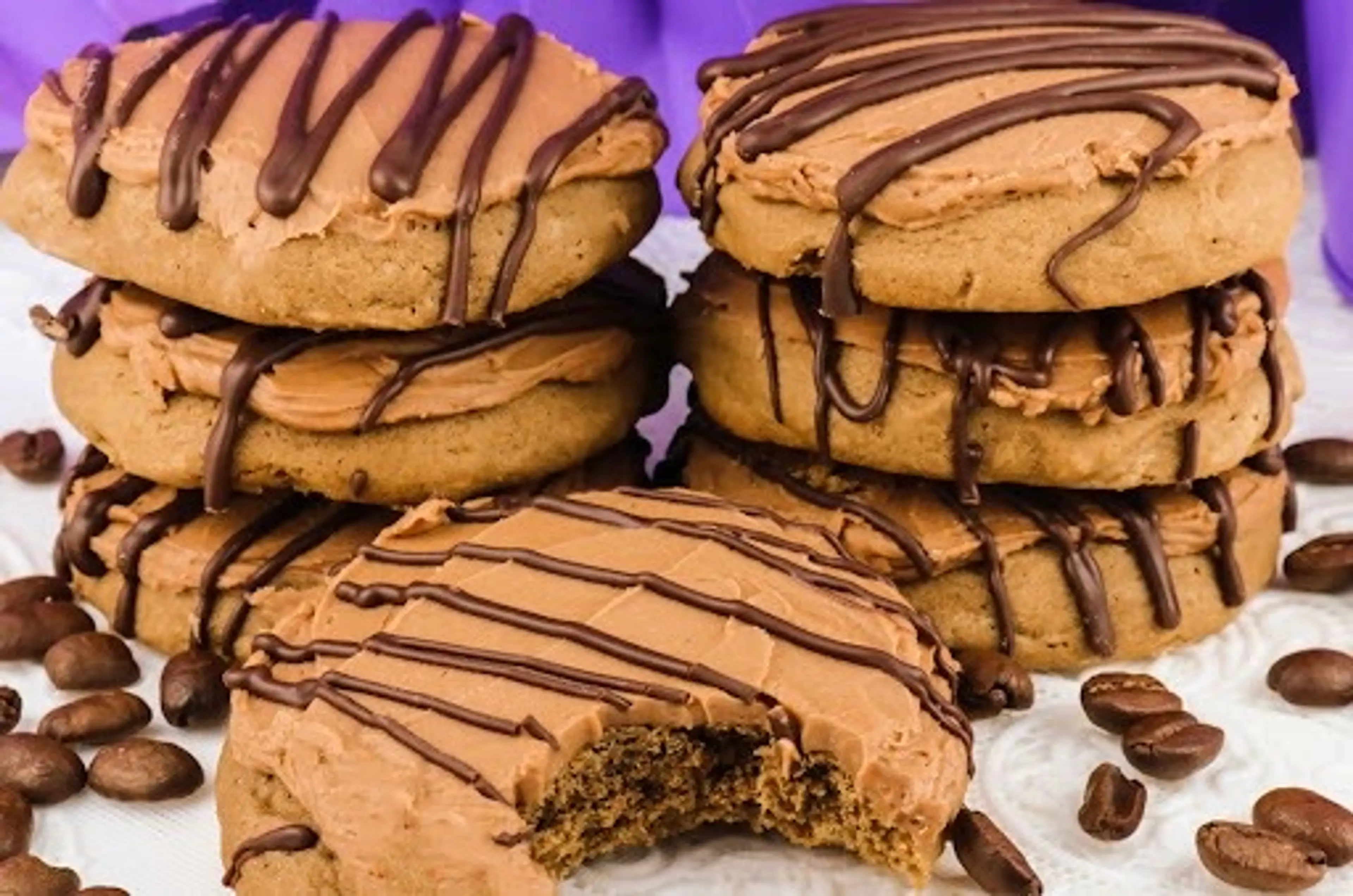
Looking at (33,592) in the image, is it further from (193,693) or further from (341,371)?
(341,371)

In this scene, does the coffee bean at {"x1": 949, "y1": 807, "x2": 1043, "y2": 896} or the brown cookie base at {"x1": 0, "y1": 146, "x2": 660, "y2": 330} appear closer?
the coffee bean at {"x1": 949, "y1": 807, "x2": 1043, "y2": 896}

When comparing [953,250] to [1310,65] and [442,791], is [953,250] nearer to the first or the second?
[442,791]

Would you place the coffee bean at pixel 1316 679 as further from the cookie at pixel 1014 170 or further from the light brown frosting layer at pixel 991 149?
the light brown frosting layer at pixel 991 149

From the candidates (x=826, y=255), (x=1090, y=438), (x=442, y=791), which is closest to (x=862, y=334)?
(x=826, y=255)

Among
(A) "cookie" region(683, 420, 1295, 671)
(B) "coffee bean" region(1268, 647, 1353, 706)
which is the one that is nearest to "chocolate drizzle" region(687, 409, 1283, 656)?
(A) "cookie" region(683, 420, 1295, 671)

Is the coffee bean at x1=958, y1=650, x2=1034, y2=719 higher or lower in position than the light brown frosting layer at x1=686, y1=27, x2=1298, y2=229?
lower

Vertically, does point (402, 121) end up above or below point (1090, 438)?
above

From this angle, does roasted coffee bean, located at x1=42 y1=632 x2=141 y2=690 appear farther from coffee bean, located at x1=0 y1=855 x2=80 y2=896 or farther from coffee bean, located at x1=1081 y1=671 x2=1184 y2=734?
coffee bean, located at x1=1081 y1=671 x2=1184 y2=734
